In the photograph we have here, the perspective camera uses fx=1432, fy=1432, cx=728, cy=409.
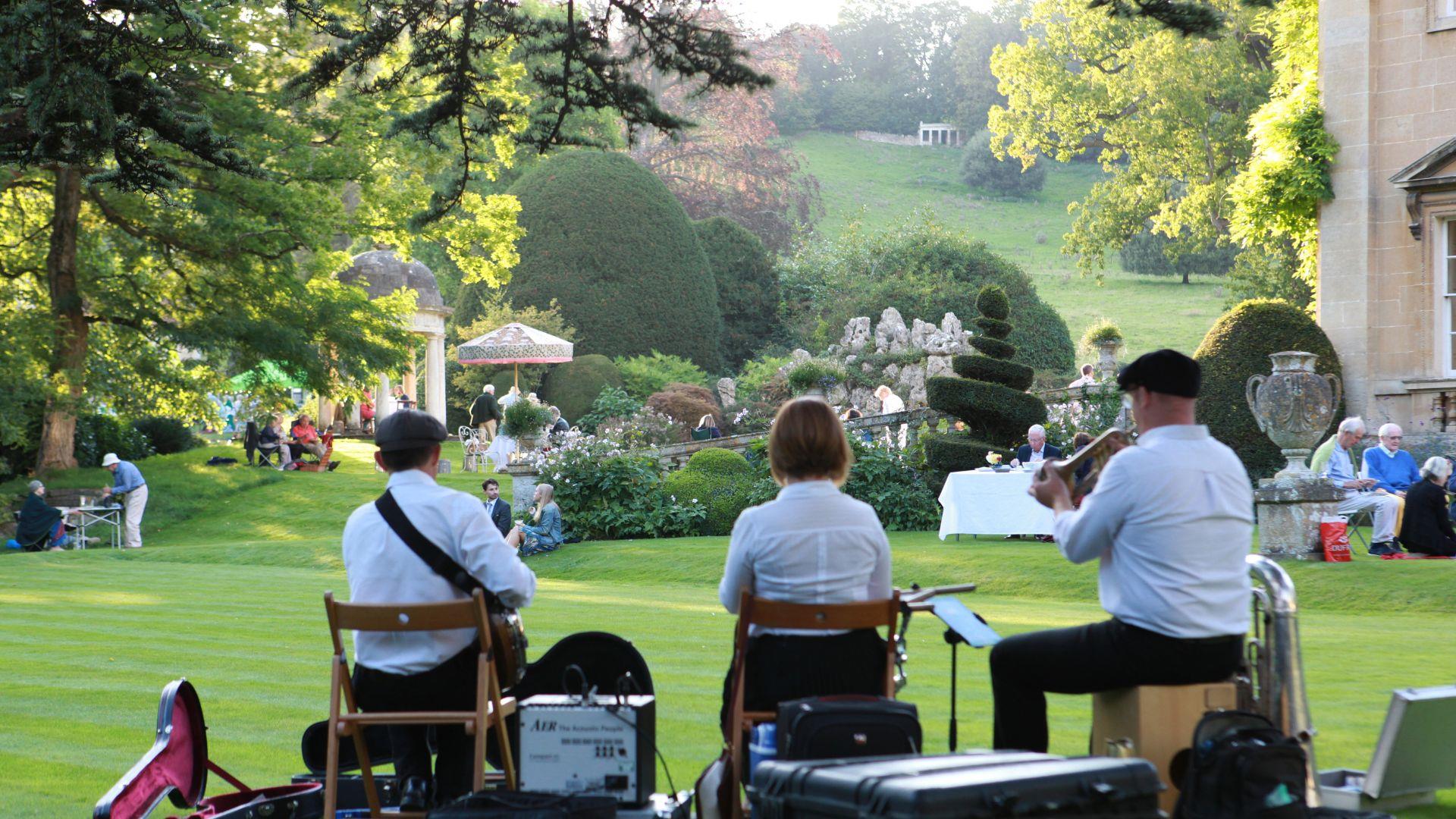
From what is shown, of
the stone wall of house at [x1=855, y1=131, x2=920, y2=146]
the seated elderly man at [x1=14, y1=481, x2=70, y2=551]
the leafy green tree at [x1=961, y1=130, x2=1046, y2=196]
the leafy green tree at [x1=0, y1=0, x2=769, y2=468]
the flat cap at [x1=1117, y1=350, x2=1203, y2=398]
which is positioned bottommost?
the seated elderly man at [x1=14, y1=481, x2=70, y2=551]

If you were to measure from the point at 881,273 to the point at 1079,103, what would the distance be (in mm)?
8423

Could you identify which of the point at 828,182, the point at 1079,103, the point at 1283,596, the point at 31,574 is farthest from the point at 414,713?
the point at 828,182

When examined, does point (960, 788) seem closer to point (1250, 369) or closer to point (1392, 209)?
point (1250, 369)

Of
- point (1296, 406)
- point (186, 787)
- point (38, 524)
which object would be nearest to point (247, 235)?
point (38, 524)

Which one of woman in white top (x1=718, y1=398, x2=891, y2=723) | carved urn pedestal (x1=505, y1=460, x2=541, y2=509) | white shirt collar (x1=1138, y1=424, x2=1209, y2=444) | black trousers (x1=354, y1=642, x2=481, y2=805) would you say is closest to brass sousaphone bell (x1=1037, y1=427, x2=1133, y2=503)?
white shirt collar (x1=1138, y1=424, x2=1209, y2=444)

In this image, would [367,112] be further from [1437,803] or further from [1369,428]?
[1437,803]

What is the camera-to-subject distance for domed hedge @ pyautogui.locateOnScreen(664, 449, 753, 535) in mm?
21672

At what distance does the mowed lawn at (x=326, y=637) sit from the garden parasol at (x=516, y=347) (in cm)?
1255

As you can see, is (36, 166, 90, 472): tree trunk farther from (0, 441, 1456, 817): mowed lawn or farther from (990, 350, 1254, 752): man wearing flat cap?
(990, 350, 1254, 752): man wearing flat cap

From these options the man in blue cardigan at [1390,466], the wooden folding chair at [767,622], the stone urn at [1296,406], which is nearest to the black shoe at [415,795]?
the wooden folding chair at [767,622]

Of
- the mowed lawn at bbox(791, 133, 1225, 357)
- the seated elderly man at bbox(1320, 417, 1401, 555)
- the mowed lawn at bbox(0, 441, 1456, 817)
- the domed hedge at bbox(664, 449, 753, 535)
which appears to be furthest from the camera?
the mowed lawn at bbox(791, 133, 1225, 357)

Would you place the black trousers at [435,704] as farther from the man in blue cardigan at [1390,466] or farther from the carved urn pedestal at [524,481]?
the carved urn pedestal at [524,481]

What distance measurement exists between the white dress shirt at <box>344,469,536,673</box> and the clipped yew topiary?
655 inches

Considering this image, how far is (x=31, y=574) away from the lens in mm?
18625
